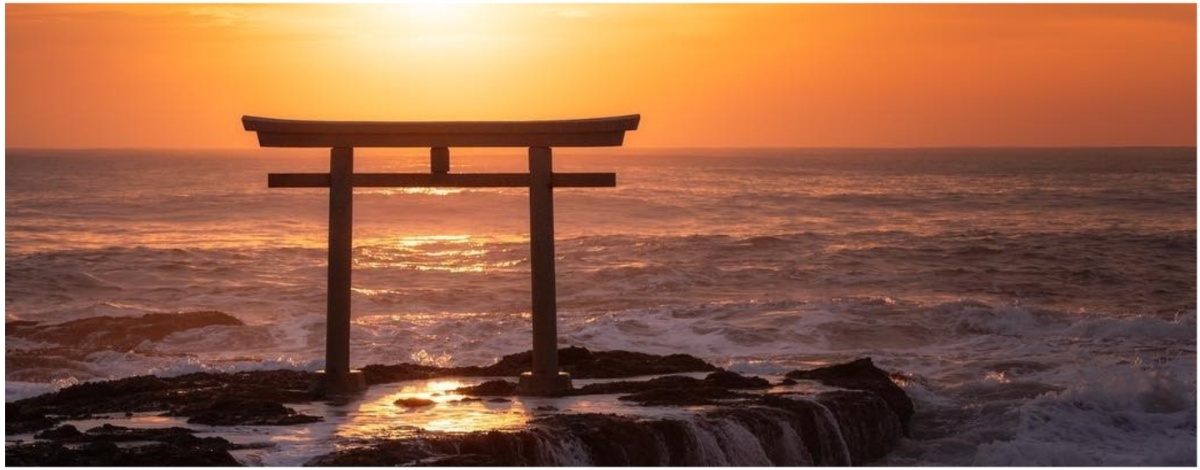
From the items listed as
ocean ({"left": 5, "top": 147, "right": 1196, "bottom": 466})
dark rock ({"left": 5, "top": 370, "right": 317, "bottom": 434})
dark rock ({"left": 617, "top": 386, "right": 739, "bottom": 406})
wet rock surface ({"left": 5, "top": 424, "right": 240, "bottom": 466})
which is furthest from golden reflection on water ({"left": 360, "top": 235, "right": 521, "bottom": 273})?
wet rock surface ({"left": 5, "top": 424, "right": 240, "bottom": 466})

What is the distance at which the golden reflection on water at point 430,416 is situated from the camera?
527 inches

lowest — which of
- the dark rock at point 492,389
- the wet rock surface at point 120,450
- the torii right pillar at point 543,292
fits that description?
the dark rock at point 492,389

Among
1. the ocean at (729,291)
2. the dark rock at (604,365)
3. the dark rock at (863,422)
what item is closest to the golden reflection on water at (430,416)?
the dark rock at (604,365)

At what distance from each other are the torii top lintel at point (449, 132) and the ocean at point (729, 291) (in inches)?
161

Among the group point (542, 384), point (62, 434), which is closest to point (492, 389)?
point (542, 384)

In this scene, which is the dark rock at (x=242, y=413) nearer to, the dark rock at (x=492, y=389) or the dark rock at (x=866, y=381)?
the dark rock at (x=492, y=389)

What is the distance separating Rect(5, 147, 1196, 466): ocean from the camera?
18.8 meters

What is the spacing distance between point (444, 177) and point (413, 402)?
197cm

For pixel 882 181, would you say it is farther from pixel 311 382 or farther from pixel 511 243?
pixel 311 382

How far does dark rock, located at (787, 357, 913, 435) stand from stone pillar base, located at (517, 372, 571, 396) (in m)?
2.82

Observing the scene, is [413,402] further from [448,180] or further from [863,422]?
[863,422]

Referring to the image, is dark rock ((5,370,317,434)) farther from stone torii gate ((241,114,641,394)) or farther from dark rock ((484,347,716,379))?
dark rock ((484,347,716,379))

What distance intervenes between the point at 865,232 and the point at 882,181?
40.7 m

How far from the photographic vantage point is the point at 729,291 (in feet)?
113
